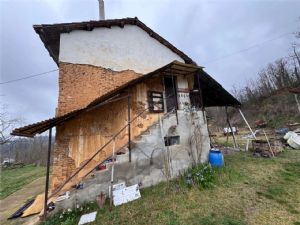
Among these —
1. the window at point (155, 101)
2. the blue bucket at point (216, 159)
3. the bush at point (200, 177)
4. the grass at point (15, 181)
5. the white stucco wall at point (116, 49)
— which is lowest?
the grass at point (15, 181)

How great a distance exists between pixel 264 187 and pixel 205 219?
3.06 m

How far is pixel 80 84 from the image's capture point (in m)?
7.42

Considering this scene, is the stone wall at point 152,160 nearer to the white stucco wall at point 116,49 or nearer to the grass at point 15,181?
the white stucco wall at point 116,49

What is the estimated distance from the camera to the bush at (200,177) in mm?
5926

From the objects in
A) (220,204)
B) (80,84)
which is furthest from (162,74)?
(220,204)

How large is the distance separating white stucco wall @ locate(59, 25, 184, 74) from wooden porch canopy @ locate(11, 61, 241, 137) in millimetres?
1453

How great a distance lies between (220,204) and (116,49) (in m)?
7.65

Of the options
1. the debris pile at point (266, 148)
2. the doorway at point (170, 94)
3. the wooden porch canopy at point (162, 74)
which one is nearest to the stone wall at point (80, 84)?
the wooden porch canopy at point (162, 74)

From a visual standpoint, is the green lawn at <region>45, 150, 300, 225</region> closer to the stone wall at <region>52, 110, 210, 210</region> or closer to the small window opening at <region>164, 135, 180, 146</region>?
the stone wall at <region>52, 110, 210, 210</region>

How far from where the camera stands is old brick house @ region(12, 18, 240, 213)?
6344 millimetres

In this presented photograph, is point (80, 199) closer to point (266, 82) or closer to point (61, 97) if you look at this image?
point (61, 97)

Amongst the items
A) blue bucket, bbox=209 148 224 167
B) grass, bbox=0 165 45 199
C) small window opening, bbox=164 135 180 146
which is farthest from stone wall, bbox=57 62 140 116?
grass, bbox=0 165 45 199

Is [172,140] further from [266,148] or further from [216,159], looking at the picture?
[266,148]

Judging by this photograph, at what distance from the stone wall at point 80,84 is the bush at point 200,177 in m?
5.00
